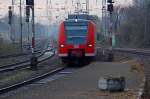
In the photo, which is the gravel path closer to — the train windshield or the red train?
the red train

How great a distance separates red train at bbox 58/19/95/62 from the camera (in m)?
36.5

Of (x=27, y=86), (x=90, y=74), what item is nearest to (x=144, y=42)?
(x=90, y=74)

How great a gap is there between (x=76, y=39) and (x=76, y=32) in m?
0.50

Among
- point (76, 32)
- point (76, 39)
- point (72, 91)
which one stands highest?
point (76, 32)

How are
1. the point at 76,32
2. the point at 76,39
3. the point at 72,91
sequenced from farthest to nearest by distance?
the point at 76,32 → the point at 76,39 → the point at 72,91

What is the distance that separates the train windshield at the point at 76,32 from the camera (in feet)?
121

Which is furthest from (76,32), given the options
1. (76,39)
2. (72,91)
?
(72,91)

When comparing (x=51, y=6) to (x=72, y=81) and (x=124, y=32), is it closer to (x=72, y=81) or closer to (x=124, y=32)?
(x=124, y=32)

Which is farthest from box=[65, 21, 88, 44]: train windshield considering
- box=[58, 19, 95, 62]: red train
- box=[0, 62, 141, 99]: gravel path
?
box=[0, 62, 141, 99]: gravel path

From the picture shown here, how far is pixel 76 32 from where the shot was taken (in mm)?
37000

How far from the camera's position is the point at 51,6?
86.9 m

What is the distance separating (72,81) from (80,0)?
46030 mm

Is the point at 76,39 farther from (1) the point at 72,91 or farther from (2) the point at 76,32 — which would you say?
(1) the point at 72,91

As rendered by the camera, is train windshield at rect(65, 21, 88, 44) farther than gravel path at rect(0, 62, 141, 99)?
Yes
